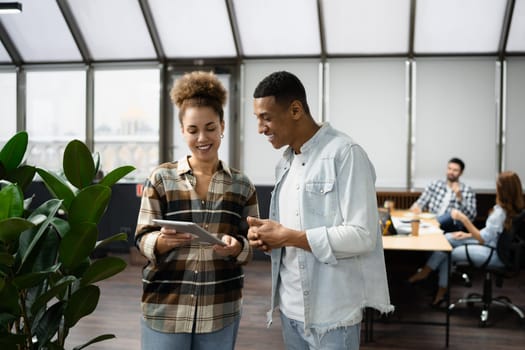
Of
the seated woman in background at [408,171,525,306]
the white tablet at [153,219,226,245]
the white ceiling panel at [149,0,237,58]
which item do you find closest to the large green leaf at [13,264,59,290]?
the white tablet at [153,219,226,245]

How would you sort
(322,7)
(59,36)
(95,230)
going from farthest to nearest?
(59,36) → (322,7) → (95,230)

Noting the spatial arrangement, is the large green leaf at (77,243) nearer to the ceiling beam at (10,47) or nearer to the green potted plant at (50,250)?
the green potted plant at (50,250)

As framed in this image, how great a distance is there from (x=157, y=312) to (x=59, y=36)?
675cm

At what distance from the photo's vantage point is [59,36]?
25.0 feet

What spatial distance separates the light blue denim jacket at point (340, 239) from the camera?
1585 millimetres

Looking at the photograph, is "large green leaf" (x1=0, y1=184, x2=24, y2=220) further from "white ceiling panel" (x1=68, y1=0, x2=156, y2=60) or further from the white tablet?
"white ceiling panel" (x1=68, y1=0, x2=156, y2=60)

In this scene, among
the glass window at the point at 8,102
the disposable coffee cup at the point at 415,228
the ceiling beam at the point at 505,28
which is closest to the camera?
the disposable coffee cup at the point at 415,228

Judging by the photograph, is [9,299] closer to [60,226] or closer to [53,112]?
[60,226]

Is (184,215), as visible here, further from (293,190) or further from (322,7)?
(322,7)

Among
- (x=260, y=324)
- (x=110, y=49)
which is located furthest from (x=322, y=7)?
(x=260, y=324)

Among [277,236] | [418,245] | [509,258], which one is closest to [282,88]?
[277,236]

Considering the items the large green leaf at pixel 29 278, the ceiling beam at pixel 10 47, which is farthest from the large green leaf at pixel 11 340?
the ceiling beam at pixel 10 47

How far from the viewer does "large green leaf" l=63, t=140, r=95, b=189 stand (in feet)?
5.47

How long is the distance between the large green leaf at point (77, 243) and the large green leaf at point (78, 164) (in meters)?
0.18
